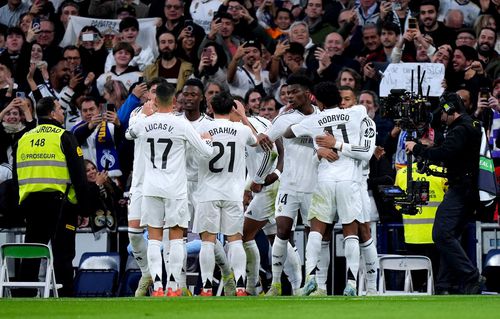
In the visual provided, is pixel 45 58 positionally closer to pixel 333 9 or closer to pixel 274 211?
pixel 333 9

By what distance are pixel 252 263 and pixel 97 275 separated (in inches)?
101

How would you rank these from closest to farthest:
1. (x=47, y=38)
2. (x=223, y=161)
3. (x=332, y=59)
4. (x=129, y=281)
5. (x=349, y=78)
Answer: (x=223, y=161) → (x=129, y=281) → (x=349, y=78) → (x=332, y=59) → (x=47, y=38)

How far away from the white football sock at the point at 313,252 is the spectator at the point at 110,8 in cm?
950

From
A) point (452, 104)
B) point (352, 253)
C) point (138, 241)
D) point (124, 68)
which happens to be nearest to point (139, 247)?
point (138, 241)

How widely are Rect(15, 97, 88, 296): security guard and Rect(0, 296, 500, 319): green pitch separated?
7.68 ft

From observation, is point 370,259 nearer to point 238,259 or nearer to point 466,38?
point 238,259

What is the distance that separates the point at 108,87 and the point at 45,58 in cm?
223

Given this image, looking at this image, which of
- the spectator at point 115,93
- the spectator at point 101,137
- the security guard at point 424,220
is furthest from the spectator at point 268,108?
the spectator at point 115,93

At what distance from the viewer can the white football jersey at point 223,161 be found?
17594 millimetres

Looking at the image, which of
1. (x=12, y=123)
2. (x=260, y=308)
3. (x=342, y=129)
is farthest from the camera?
(x=12, y=123)

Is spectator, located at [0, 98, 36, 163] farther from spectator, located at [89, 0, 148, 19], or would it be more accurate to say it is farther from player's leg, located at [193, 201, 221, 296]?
player's leg, located at [193, 201, 221, 296]

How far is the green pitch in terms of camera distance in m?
13.5

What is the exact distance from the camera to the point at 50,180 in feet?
61.0

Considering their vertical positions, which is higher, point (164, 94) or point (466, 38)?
point (466, 38)
